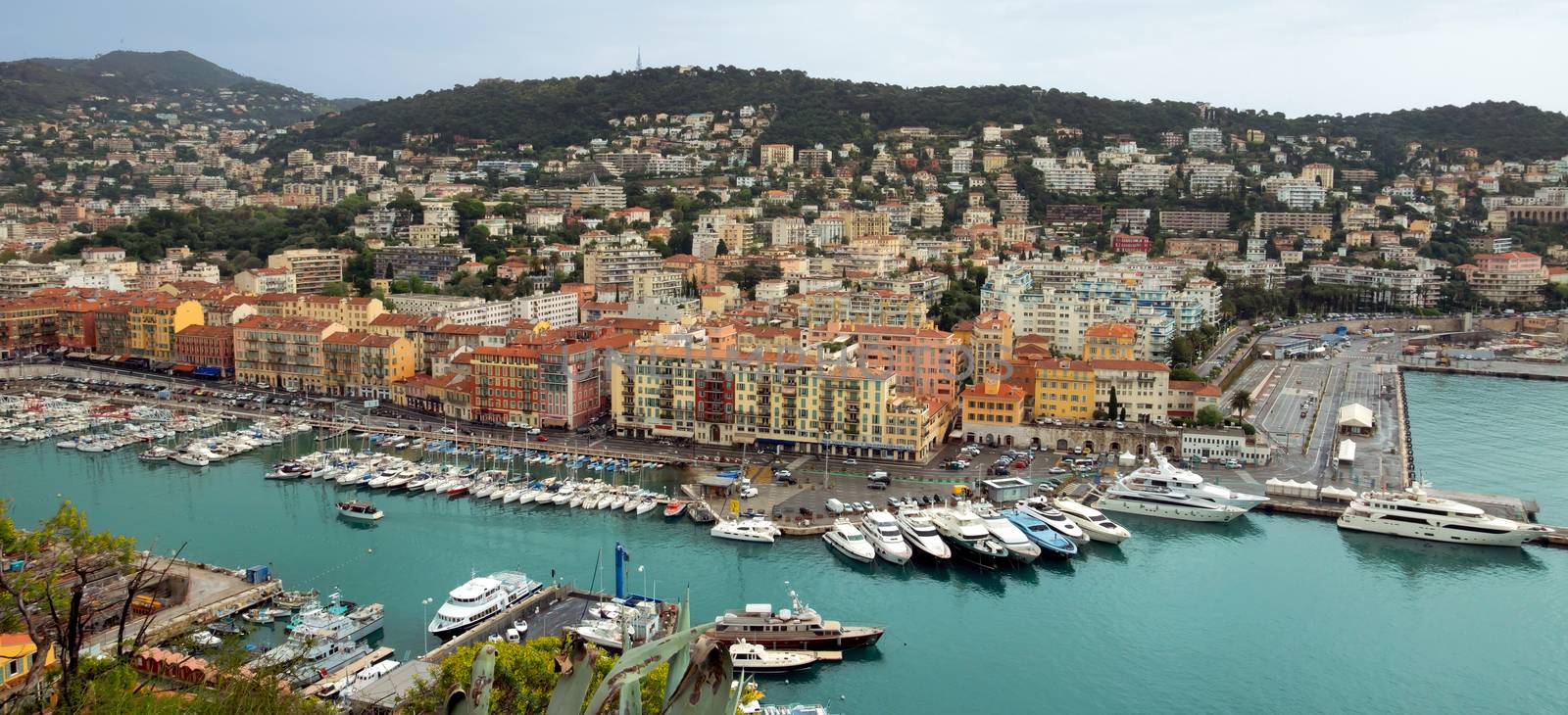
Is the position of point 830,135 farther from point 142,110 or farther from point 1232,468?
point 142,110

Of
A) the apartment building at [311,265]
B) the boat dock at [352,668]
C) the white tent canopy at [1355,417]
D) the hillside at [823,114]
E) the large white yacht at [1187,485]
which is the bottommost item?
the boat dock at [352,668]

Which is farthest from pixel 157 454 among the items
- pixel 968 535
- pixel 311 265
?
pixel 311 265

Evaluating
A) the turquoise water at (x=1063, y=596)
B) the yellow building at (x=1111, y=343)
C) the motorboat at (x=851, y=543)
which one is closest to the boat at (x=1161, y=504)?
the turquoise water at (x=1063, y=596)

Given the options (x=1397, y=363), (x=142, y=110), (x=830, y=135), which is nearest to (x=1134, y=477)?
(x=1397, y=363)

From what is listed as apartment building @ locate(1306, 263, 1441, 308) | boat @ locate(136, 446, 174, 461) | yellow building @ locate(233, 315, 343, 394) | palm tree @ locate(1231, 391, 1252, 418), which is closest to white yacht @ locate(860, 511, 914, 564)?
palm tree @ locate(1231, 391, 1252, 418)

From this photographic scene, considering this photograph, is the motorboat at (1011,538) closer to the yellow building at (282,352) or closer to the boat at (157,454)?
the boat at (157,454)

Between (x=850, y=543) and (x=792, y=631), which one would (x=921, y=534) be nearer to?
(x=850, y=543)
